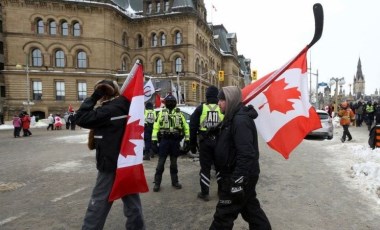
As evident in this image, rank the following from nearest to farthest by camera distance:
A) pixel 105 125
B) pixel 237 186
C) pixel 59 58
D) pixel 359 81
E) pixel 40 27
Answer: pixel 237 186
pixel 105 125
pixel 40 27
pixel 59 58
pixel 359 81

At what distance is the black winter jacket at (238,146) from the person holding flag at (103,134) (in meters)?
1.20

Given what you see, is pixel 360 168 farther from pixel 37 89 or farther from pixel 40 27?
pixel 40 27

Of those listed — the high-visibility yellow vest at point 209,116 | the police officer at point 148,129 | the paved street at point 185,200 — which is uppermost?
the high-visibility yellow vest at point 209,116

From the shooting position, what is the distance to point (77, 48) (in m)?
45.0

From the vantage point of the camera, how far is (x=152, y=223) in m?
4.66

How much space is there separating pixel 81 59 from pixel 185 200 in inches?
1720

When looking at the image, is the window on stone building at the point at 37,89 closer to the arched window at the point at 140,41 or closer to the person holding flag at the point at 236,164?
the arched window at the point at 140,41

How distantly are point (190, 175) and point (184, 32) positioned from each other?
146 feet

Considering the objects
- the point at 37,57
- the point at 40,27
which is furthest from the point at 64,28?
the point at 37,57

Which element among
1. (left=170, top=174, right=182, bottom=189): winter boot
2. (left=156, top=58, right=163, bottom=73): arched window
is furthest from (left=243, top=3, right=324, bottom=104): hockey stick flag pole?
(left=156, top=58, right=163, bottom=73): arched window

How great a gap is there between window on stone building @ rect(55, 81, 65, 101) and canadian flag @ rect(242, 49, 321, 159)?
44.5 metres

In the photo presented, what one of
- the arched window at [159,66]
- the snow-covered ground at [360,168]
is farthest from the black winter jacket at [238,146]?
the arched window at [159,66]

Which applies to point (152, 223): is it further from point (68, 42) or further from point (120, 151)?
point (68, 42)

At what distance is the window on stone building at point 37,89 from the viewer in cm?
4381
